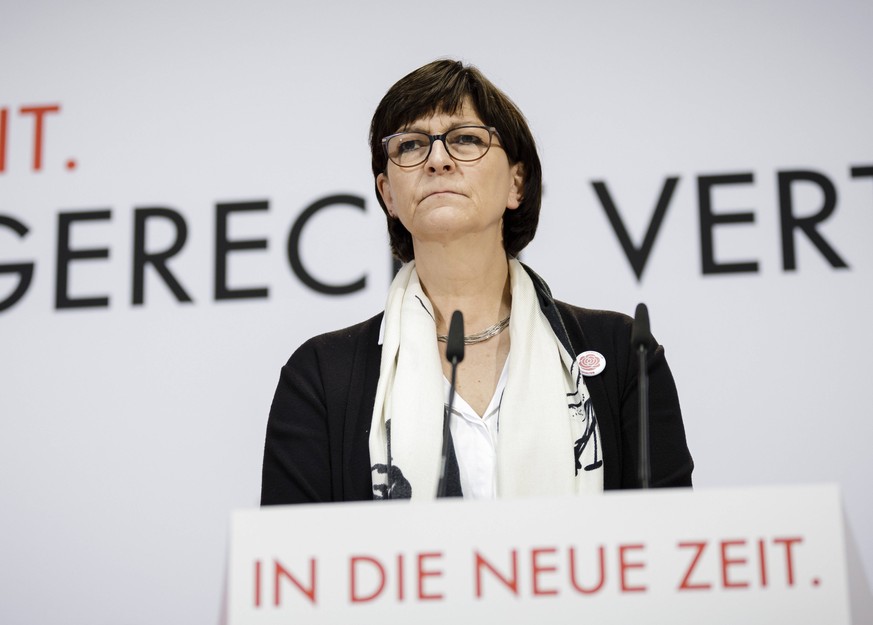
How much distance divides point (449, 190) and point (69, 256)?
1.41m

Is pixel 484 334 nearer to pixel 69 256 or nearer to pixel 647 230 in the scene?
pixel 647 230

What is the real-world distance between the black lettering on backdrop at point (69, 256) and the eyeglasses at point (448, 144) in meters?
1.22

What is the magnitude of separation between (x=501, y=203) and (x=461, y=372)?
36cm

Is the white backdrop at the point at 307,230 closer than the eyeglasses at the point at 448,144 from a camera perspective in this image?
No

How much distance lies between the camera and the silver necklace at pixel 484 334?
94.4 inches

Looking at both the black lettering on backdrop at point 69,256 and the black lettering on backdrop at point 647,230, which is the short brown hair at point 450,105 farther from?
the black lettering on backdrop at point 69,256

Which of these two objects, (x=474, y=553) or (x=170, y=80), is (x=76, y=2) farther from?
(x=474, y=553)

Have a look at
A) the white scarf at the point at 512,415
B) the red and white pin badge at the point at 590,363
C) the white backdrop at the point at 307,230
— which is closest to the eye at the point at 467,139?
the white scarf at the point at 512,415

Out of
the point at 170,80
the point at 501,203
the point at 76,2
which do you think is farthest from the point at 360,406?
the point at 76,2

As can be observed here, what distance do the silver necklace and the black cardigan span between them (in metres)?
0.11

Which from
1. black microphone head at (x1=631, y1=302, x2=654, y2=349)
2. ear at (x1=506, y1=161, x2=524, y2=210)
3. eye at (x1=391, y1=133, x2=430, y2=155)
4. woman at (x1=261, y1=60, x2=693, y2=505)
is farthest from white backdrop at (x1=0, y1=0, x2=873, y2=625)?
black microphone head at (x1=631, y1=302, x2=654, y2=349)

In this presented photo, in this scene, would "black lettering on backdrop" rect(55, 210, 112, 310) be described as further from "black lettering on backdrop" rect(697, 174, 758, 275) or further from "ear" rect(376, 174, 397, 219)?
"black lettering on backdrop" rect(697, 174, 758, 275)

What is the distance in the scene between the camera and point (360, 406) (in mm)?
2287

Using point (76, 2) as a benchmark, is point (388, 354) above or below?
below
